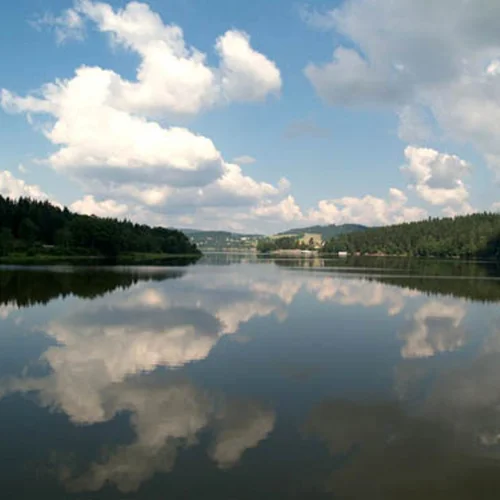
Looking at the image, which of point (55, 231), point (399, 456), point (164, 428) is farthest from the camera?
point (55, 231)

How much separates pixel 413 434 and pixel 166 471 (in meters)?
6.26

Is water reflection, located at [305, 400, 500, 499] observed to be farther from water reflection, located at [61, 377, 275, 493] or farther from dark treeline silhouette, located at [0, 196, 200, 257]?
dark treeline silhouette, located at [0, 196, 200, 257]

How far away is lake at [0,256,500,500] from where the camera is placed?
977 cm

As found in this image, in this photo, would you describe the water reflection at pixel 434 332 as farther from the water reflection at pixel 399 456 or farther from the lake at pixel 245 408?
the water reflection at pixel 399 456

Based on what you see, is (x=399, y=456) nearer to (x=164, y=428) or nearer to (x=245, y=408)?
(x=245, y=408)

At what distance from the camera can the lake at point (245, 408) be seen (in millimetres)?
9766

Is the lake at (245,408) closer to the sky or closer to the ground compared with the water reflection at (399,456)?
closer to the sky

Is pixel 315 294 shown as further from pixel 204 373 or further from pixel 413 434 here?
pixel 413 434

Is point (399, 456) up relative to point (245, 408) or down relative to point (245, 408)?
down

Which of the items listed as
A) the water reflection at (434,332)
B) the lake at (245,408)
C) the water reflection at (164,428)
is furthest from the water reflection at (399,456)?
the water reflection at (434,332)

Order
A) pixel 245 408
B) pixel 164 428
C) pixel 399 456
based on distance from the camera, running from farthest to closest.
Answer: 1. pixel 245 408
2. pixel 164 428
3. pixel 399 456

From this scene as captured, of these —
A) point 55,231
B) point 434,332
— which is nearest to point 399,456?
point 434,332

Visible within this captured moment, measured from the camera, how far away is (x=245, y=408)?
13969 mm

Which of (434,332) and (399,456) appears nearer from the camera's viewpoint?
(399,456)
